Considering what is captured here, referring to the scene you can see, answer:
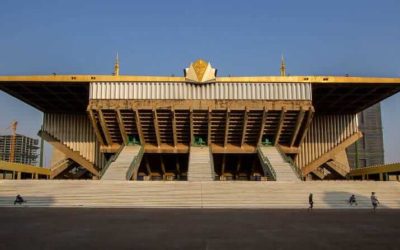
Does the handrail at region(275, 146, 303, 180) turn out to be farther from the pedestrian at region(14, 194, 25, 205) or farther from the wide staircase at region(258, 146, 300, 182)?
the pedestrian at region(14, 194, 25, 205)

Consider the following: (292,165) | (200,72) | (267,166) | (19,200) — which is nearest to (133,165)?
(200,72)

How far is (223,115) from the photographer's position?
4334 cm

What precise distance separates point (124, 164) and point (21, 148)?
13099 cm

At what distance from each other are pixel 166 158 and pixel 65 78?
16.6m

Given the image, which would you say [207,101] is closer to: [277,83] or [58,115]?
[277,83]

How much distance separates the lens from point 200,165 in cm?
4069

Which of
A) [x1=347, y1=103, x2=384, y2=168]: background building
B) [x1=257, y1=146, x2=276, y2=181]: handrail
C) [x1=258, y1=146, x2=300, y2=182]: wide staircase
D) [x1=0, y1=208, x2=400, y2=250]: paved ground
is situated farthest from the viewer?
[x1=347, y1=103, x2=384, y2=168]: background building

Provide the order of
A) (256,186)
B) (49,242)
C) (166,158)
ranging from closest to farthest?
(49,242)
(256,186)
(166,158)

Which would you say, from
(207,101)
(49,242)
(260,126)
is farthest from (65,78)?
(49,242)

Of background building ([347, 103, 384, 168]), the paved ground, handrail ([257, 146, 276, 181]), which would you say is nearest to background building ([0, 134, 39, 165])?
background building ([347, 103, 384, 168])

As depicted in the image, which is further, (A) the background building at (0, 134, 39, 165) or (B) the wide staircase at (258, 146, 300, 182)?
(A) the background building at (0, 134, 39, 165)

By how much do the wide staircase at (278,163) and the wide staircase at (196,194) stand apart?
5335mm

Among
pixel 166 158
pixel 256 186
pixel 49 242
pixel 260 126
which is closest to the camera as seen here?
pixel 49 242

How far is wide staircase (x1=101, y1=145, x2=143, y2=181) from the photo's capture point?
38.3m
